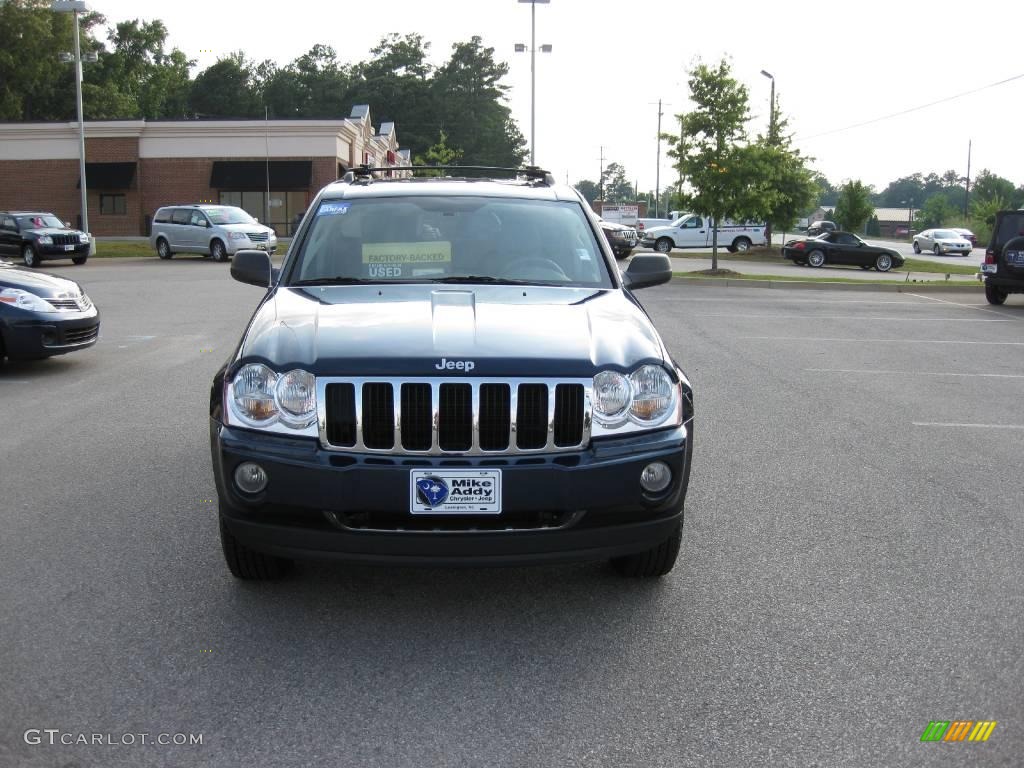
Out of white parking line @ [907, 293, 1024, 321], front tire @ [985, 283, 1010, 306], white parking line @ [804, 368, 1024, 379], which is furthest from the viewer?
front tire @ [985, 283, 1010, 306]

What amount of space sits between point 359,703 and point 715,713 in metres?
1.13

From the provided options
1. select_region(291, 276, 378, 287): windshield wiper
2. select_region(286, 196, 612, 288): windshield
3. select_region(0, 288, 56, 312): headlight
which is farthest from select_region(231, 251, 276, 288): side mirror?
select_region(0, 288, 56, 312): headlight

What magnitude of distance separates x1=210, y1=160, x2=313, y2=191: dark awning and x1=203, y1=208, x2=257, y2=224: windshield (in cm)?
1553

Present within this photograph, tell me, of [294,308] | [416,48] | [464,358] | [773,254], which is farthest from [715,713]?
[416,48]

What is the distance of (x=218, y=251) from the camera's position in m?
33.2

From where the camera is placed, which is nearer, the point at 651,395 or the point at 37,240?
the point at 651,395

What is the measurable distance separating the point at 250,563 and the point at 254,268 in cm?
186

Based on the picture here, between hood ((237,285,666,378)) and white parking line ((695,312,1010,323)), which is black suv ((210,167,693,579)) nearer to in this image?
hood ((237,285,666,378))

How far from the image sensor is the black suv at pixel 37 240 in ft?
100

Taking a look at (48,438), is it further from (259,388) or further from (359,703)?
(359,703)

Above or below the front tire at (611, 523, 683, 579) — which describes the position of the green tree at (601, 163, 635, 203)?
above

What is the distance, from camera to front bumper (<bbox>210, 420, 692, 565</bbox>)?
374 cm

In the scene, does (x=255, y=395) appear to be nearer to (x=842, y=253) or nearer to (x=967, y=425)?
(x=967, y=425)

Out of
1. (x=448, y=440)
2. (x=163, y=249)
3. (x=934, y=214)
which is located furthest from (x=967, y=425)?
(x=934, y=214)
